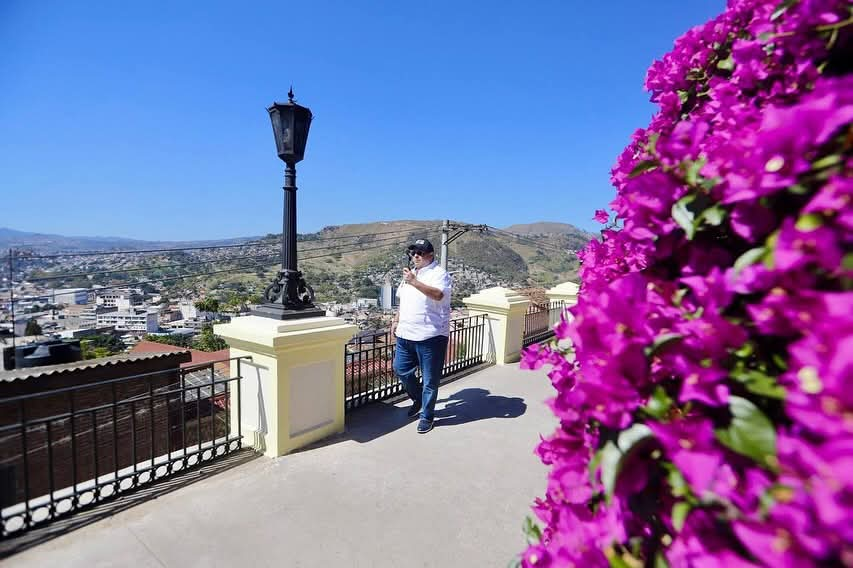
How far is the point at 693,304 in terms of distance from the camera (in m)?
0.79

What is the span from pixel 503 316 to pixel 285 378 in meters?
3.87

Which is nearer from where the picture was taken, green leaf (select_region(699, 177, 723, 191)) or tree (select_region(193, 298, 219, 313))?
green leaf (select_region(699, 177, 723, 191))

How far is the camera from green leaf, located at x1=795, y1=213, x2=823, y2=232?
1.84 feet

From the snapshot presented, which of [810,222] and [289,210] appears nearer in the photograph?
[810,222]

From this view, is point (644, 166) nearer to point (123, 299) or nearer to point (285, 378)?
point (285, 378)

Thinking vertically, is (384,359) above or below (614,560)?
below

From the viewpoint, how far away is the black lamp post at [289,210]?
3504mm

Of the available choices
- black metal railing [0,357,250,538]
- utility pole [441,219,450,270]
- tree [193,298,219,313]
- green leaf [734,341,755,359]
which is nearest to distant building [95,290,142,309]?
utility pole [441,219,450,270]

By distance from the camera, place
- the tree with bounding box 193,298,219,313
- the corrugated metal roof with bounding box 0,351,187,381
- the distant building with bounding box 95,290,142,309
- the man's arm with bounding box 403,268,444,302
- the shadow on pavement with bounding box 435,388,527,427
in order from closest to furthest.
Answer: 1. the man's arm with bounding box 403,268,444,302
2. the shadow on pavement with bounding box 435,388,527,427
3. the corrugated metal roof with bounding box 0,351,187,381
4. the distant building with bounding box 95,290,142,309
5. the tree with bounding box 193,298,219,313

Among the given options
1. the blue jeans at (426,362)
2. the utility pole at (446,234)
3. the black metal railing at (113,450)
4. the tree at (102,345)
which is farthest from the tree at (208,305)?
the blue jeans at (426,362)

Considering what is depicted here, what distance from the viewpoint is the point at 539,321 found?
27.3ft

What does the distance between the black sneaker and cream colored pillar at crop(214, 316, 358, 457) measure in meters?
0.80

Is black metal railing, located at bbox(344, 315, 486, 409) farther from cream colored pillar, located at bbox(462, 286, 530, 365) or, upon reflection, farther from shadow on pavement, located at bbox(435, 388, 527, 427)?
shadow on pavement, located at bbox(435, 388, 527, 427)

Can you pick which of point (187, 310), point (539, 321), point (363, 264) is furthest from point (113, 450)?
point (363, 264)
